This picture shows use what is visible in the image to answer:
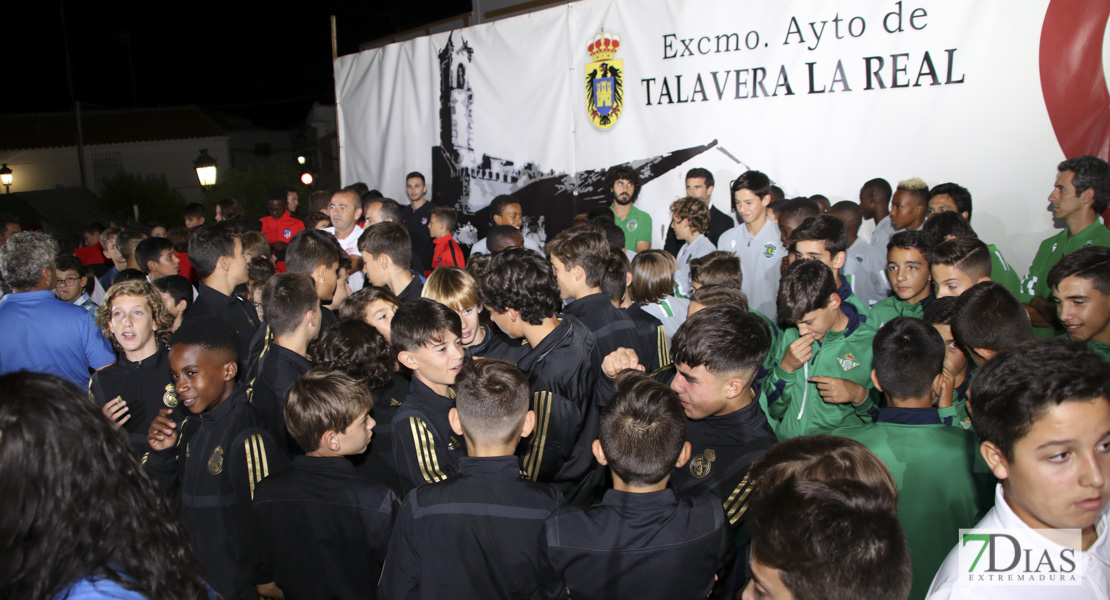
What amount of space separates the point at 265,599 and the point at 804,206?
4536mm

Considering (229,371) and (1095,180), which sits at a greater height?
(1095,180)

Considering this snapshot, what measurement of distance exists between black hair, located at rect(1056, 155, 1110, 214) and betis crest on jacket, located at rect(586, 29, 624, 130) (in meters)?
4.25

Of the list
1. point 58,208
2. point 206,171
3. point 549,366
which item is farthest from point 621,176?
point 58,208

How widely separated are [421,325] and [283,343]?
0.90 meters

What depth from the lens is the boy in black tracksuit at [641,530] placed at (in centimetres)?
203

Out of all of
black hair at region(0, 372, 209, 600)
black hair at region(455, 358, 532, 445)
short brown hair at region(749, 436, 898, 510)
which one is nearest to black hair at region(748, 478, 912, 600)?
short brown hair at region(749, 436, 898, 510)

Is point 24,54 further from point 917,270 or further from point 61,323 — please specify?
point 917,270

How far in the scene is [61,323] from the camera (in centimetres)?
399

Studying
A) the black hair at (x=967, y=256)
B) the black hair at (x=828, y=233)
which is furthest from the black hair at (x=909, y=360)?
the black hair at (x=828, y=233)

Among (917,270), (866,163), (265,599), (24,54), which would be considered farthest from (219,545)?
(24,54)

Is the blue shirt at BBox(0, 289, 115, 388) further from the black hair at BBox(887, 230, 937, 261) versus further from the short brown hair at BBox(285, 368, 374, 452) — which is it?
the black hair at BBox(887, 230, 937, 261)

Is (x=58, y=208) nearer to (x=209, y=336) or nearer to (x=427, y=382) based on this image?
(x=209, y=336)

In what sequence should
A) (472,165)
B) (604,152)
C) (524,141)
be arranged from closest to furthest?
(604,152) < (524,141) < (472,165)

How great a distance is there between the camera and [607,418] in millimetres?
2217
